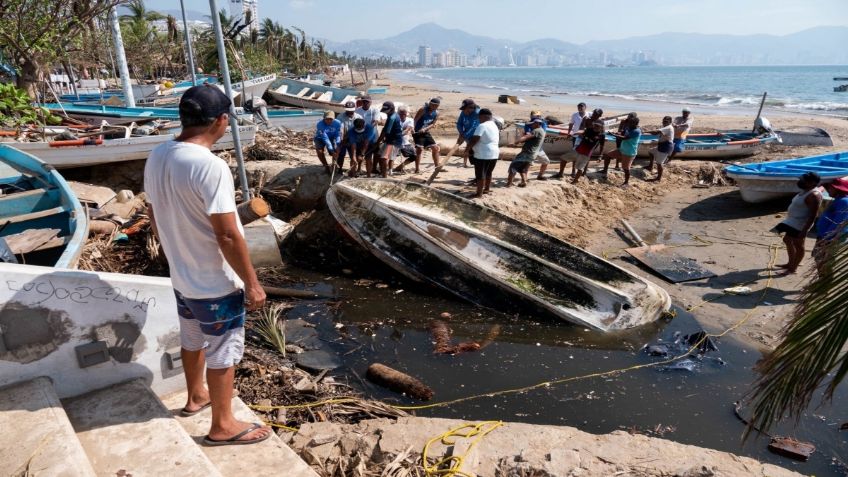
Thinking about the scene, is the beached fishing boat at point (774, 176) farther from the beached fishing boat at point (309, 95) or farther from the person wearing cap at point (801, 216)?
the beached fishing boat at point (309, 95)

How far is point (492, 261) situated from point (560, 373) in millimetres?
2217

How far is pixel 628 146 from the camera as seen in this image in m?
11.8

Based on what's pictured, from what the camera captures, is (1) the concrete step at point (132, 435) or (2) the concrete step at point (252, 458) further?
(2) the concrete step at point (252, 458)

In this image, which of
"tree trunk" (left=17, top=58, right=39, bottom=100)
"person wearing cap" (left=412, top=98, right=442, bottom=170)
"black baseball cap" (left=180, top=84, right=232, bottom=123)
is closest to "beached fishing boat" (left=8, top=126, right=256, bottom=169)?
"tree trunk" (left=17, top=58, right=39, bottom=100)

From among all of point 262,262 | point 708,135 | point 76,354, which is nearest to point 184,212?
point 76,354

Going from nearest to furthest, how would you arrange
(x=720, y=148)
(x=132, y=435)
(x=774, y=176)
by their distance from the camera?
1. (x=132, y=435)
2. (x=774, y=176)
3. (x=720, y=148)

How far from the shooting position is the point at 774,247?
893 cm

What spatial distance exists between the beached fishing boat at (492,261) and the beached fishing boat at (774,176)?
5.61 metres

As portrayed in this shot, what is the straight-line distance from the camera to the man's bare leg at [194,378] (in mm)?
2900

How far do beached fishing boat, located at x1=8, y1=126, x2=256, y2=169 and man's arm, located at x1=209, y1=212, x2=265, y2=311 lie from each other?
8141mm

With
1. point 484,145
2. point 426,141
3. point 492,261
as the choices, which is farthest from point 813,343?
point 426,141

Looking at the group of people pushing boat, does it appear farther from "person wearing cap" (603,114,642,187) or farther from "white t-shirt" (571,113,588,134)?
"white t-shirt" (571,113,588,134)

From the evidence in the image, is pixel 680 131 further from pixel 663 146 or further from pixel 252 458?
pixel 252 458

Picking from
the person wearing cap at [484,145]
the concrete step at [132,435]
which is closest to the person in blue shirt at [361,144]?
the person wearing cap at [484,145]
